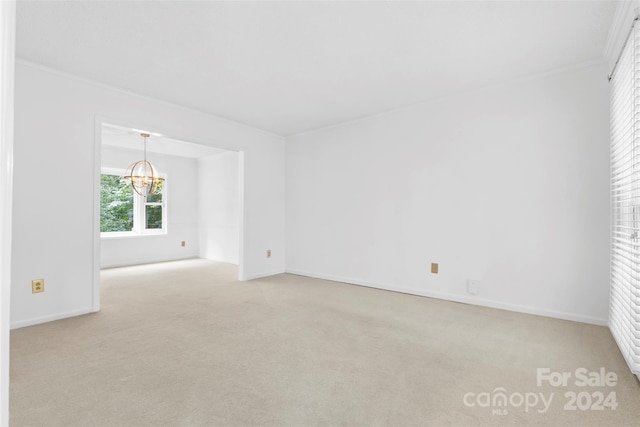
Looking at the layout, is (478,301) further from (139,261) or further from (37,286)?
(139,261)

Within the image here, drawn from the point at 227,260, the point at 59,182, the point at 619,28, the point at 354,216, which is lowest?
the point at 227,260

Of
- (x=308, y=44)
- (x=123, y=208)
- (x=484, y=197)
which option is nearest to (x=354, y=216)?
(x=484, y=197)

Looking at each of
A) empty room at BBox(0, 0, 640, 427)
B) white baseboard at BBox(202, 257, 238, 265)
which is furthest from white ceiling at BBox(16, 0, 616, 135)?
white baseboard at BBox(202, 257, 238, 265)

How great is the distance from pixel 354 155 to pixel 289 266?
2138 millimetres

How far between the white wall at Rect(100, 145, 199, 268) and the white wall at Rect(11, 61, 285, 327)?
325 cm

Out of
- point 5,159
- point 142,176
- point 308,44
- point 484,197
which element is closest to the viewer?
point 5,159

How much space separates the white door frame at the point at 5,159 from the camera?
1.80 ft

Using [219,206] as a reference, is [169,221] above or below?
below

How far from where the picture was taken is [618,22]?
87.4 inches

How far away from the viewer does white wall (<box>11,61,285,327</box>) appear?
2.82 metres

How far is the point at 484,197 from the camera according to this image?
3.40 m

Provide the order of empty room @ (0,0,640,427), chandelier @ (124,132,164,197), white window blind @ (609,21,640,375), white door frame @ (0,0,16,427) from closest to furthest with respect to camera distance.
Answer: white door frame @ (0,0,16,427) < empty room @ (0,0,640,427) < white window blind @ (609,21,640,375) < chandelier @ (124,132,164,197)

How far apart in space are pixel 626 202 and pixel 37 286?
485cm

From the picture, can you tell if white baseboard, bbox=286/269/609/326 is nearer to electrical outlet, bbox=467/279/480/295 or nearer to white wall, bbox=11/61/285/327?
electrical outlet, bbox=467/279/480/295
